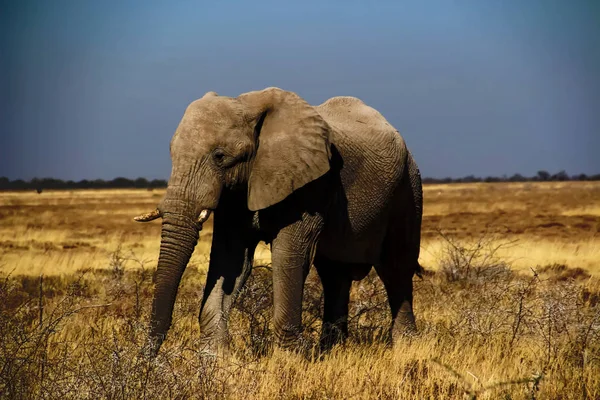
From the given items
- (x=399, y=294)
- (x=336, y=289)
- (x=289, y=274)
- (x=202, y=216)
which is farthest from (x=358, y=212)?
(x=202, y=216)

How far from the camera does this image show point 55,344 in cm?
793

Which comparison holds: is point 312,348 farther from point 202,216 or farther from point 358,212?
point 202,216

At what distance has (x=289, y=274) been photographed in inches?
291

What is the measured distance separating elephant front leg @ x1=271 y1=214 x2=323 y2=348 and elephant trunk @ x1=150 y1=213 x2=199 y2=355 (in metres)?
0.81

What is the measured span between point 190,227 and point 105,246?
688 inches

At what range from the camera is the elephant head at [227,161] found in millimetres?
6840

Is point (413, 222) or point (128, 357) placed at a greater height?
point (413, 222)

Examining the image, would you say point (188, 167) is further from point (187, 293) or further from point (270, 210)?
point (187, 293)

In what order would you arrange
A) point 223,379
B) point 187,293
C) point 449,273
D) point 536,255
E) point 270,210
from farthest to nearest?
point 536,255 < point 449,273 < point 187,293 < point 270,210 < point 223,379

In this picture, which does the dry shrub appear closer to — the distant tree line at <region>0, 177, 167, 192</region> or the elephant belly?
the elephant belly

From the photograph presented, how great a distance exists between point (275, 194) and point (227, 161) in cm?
47

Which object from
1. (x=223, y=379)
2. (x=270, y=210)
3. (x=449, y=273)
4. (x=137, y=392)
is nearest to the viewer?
(x=137, y=392)

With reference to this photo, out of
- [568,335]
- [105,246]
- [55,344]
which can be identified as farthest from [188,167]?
[105,246]

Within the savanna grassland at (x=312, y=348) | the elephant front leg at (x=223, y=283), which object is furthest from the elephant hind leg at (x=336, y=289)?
the elephant front leg at (x=223, y=283)
